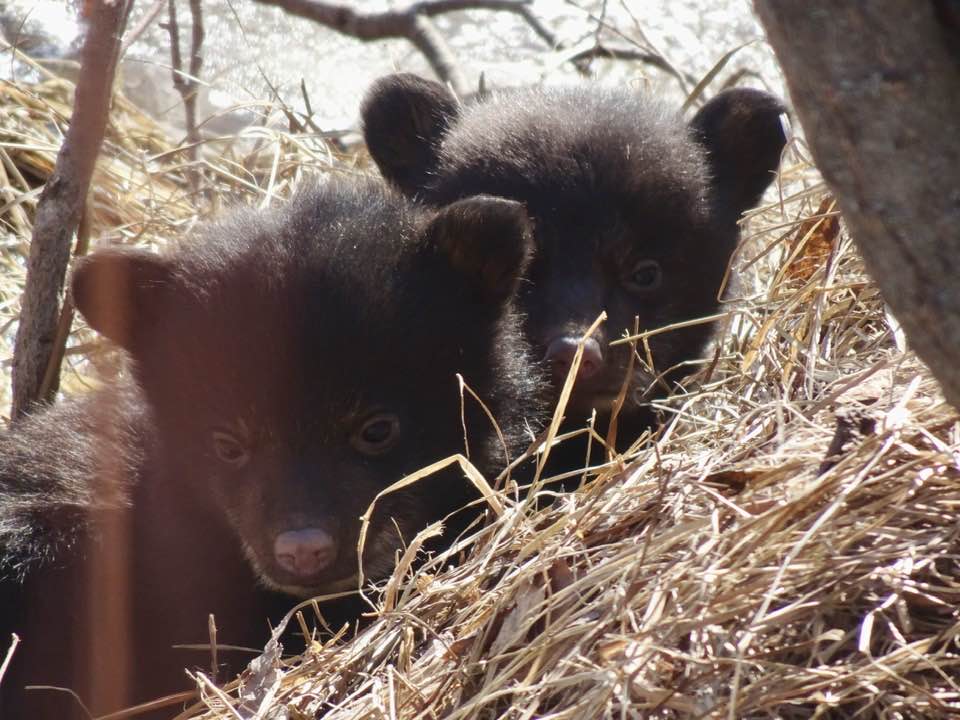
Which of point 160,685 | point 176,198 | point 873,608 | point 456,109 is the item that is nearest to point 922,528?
point 873,608

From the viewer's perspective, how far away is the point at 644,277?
471 centimetres

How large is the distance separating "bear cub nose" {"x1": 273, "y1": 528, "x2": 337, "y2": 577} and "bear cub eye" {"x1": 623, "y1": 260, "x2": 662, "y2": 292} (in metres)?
1.66

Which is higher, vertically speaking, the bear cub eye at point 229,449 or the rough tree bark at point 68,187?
the rough tree bark at point 68,187

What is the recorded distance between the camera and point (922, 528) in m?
2.77

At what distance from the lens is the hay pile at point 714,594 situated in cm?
260

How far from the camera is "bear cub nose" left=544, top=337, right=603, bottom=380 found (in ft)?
13.5

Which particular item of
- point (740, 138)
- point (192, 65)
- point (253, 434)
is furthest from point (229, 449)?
point (192, 65)

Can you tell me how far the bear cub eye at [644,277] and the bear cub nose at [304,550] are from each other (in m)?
1.66

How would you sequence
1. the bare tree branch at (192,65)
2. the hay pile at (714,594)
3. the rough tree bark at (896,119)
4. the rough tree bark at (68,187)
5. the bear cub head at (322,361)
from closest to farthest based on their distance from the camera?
the rough tree bark at (896,119), the hay pile at (714,594), the bear cub head at (322,361), the rough tree bark at (68,187), the bare tree branch at (192,65)

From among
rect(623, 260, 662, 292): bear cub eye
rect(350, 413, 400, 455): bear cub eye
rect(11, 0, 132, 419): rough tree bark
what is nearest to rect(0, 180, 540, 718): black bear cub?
rect(350, 413, 400, 455): bear cub eye

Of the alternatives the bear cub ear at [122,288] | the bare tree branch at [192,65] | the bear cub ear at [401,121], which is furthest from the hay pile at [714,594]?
the bare tree branch at [192,65]

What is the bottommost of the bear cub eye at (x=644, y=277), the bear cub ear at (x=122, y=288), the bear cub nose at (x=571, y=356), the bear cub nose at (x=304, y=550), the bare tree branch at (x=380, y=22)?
the bear cub nose at (x=304, y=550)

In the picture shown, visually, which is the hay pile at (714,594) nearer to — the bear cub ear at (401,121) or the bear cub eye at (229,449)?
the bear cub eye at (229,449)

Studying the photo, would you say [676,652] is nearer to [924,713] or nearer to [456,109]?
[924,713]
